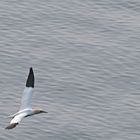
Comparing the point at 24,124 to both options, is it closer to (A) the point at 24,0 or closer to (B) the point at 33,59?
(B) the point at 33,59

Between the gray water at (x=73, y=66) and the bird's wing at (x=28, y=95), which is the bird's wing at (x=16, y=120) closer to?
the bird's wing at (x=28, y=95)

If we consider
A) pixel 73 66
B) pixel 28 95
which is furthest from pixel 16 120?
pixel 73 66

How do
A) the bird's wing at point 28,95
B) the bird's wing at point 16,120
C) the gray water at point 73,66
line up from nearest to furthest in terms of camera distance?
the bird's wing at point 16,120 < the bird's wing at point 28,95 < the gray water at point 73,66

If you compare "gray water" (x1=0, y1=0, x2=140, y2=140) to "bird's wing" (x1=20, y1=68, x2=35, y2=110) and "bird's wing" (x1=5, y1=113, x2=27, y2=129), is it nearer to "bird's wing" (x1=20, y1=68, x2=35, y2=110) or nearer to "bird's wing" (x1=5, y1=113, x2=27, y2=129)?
"bird's wing" (x1=20, y1=68, x2=35, y2=110)

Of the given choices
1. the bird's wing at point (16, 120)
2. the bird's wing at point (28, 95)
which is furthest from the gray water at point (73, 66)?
the bird's wing at point (16, 120)

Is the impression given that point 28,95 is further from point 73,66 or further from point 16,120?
point 73,66

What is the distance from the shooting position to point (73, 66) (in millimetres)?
81125

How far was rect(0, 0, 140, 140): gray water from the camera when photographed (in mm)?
72688

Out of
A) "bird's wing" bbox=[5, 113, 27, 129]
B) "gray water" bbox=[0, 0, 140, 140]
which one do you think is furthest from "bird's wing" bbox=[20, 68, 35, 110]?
"gray water" bbox=[0, 0, 140, 140]

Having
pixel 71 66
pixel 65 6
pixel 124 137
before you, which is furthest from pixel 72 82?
pixel 65 6

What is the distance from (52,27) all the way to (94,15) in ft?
15.9

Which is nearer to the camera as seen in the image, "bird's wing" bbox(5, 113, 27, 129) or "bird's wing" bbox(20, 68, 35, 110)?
"bird's wing" bbox(5, 113, 27, 129)

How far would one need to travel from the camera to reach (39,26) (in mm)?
87625

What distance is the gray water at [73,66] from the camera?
72.7m
